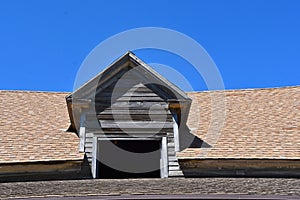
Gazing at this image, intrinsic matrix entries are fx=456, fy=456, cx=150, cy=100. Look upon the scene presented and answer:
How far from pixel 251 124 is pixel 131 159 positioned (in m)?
3.87

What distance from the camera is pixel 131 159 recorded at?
1284cm

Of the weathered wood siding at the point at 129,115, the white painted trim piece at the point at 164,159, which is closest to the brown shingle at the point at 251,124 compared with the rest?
the white painted trim piece at the point at 164,159

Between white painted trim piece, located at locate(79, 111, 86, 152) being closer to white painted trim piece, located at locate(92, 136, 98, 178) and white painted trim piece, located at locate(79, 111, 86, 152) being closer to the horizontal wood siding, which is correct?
the horizontal wood siding

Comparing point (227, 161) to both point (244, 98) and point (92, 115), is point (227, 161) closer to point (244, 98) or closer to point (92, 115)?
point (92, 115)

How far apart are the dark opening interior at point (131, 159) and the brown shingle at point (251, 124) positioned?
1440mm

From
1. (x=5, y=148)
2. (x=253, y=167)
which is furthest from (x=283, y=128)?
(x=5, y=148)

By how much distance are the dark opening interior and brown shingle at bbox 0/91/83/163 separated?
4.72 feet

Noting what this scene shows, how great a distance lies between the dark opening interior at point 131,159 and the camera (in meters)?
11.2

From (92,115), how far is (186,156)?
2.22 meters

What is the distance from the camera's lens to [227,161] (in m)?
8.75

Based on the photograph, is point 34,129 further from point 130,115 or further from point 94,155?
point 130,115

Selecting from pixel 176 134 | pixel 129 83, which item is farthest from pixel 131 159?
pixel 176 134

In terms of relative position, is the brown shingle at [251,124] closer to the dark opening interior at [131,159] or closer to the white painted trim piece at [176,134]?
the white painted trim piece at [176,134]

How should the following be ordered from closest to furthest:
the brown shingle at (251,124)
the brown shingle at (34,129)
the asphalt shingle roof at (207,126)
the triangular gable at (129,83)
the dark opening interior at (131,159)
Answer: the brown shingle at (34,129), the asphalt shingle roof at (207,126), the brown shingle at (251,124), the triangular gable at (129,83), the dark opening interior at (131,159)
